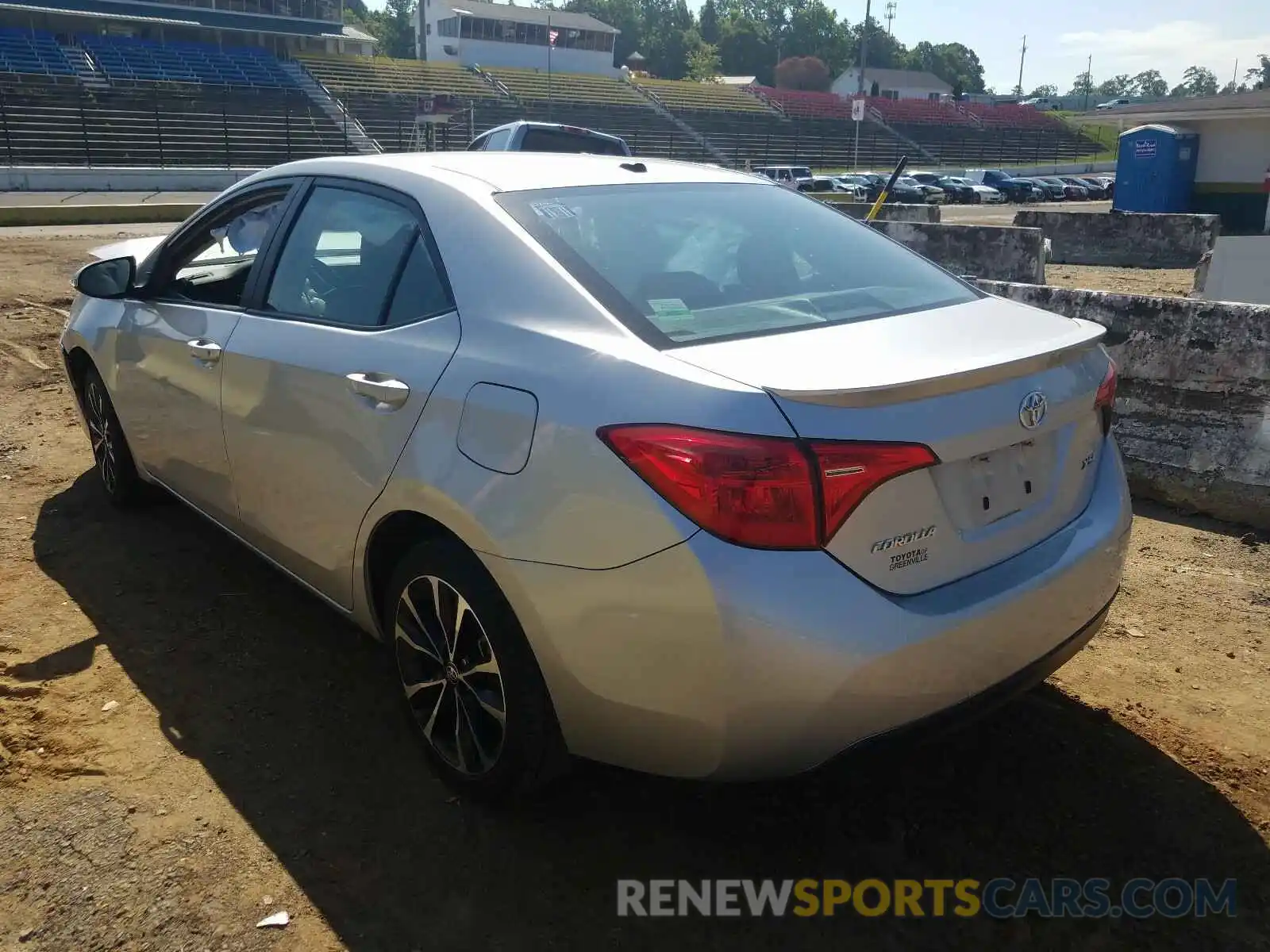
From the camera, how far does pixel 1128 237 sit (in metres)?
17.7

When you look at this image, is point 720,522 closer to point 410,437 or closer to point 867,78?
point 410,437

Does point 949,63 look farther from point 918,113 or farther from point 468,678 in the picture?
point 468,678

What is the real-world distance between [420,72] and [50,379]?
51.1 m

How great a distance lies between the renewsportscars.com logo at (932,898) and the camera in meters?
2.41

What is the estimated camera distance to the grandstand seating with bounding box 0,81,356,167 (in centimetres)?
3275

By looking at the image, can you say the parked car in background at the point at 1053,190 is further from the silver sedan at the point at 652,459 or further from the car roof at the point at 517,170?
the silver sedan at the point at 652,459

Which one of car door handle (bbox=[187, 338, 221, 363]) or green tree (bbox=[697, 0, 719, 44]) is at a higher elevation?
green tree (bbox=[697, 0, 719, 44])

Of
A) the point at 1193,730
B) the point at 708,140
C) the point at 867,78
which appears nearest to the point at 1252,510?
the point at 1193,730

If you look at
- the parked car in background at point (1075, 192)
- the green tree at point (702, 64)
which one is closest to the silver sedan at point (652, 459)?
the parked car in background at point (1075, 192)

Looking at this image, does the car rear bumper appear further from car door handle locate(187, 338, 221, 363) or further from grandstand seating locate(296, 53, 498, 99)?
grandstand seating locate(296, 53, 498, 99)

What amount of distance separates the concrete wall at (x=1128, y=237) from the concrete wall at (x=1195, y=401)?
13.1 meters

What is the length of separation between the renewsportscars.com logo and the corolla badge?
1100 mm

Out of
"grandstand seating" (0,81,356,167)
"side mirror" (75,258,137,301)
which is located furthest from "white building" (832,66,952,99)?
"side mirror" (75,258,137,301)

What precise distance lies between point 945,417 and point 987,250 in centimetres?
1083
